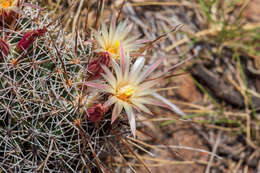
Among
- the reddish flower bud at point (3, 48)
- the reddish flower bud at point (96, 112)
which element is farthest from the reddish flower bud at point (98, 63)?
the reddish flower bud at point (3, 48)

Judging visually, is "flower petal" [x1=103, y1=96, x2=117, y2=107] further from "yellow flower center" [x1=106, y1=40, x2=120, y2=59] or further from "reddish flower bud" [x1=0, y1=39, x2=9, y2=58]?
"reddish flower bud" [x1=0, y1=39, x2=9, y2=58]

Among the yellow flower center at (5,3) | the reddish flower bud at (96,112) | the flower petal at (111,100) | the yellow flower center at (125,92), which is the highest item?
the yellow flower center at (5,3)

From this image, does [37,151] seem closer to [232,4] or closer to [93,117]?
[93,117]

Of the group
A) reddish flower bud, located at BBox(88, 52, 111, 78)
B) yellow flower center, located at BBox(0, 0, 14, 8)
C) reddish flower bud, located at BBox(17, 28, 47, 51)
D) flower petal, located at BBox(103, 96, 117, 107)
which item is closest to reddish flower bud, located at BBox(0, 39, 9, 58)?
reddish flower bud, located at BBox(17, 28, 47, 51)

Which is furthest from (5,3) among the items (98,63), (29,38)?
(98,63)

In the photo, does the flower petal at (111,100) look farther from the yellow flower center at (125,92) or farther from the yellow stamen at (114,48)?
the yellow stamen at (114,48)

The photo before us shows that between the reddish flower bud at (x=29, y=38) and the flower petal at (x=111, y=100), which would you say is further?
the reddish flower bud at (x=29, y=38)
